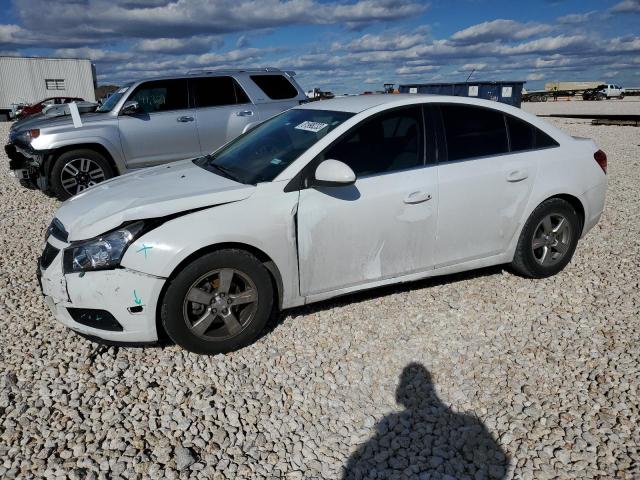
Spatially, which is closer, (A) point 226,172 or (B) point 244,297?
(B) point 244,297

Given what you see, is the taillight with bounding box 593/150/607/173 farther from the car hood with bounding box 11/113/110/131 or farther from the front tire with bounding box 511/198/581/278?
the car hood with bounding box 11/113/110/131

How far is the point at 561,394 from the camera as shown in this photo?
120 inches

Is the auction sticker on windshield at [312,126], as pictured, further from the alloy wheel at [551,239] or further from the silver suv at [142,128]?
the silver suv at [142,128]

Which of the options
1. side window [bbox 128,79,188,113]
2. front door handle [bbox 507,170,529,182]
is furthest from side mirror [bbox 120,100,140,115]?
front door handle [bbox 507,170,529,182]

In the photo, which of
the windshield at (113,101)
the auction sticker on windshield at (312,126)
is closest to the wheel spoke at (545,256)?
the auction sticker on windshield at (312,126)

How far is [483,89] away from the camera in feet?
58.3

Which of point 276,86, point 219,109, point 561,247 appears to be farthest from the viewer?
point 276,86

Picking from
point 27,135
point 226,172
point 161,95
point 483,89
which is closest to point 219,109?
point 161,95

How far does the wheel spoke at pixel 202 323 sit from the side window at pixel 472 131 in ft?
7.14

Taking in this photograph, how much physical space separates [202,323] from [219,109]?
551 cm

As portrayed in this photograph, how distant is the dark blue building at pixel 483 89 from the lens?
1698 cm

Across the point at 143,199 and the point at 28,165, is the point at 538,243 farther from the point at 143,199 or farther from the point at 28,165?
the point at 28,165

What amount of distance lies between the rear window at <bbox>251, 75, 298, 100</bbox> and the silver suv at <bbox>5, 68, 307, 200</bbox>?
17mm

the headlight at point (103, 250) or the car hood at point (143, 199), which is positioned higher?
the car hood at point (143, 199)
